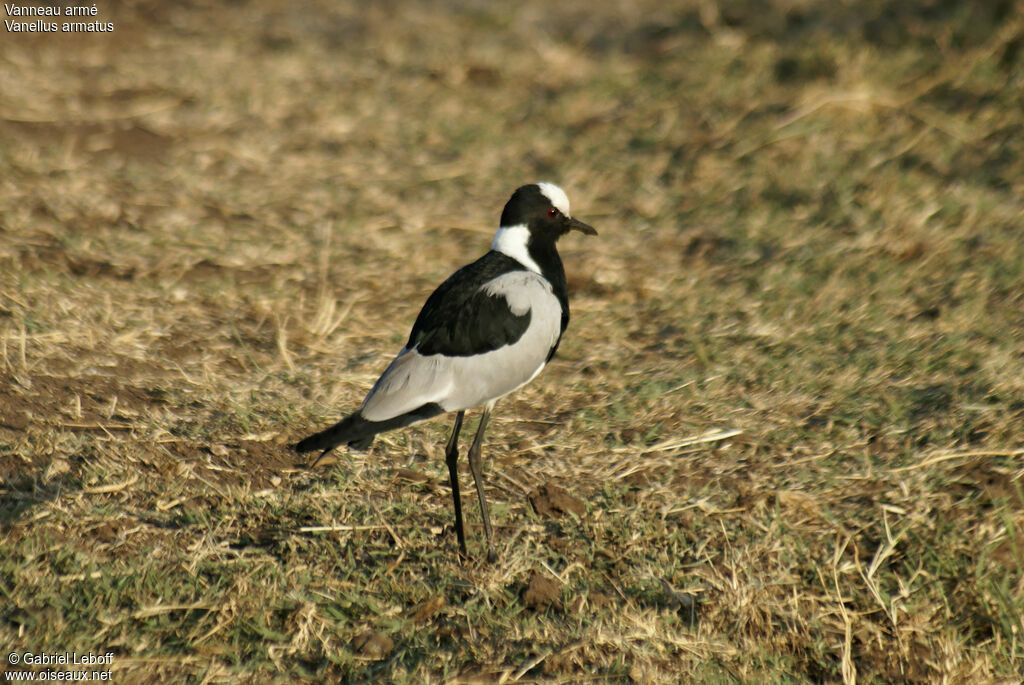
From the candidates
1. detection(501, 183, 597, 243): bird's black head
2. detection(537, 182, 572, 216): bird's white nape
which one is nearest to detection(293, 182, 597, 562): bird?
detection(501, 183, 597, 243): bird's black head

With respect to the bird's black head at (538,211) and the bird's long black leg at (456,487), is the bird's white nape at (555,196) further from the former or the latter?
the bird's long black leg at (456,487)

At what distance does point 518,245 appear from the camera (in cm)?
466

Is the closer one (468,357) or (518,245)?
(468,357)

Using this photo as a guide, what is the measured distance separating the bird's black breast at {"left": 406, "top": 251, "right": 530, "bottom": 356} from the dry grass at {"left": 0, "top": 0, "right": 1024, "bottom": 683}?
2.08ft

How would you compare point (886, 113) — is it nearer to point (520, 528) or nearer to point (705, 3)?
point (705, 3)

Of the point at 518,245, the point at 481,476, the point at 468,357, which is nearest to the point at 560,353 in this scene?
the point at 518,245

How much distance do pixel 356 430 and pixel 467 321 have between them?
25.8 inches

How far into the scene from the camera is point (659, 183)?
7.39 meters

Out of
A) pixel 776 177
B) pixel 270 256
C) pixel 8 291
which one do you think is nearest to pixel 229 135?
pixel 270 256

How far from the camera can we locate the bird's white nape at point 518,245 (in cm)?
464

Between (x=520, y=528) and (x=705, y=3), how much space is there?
23.2ft

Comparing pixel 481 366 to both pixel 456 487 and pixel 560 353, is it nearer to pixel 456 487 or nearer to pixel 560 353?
pixel 456 487

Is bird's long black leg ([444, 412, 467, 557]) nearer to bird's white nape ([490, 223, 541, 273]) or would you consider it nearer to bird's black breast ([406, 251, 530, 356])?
bird's black breast ([406, 251, 530, 356])

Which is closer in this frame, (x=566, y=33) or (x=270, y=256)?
(x=270, y=256)
